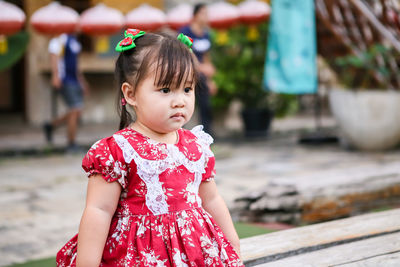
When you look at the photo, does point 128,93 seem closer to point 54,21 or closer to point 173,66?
point 173,66

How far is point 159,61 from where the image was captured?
169 centimetres

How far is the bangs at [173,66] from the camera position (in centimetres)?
168

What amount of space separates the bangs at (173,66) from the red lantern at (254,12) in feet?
18.7

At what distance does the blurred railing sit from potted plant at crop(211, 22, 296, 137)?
1.32 m

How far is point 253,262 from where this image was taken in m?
2.02

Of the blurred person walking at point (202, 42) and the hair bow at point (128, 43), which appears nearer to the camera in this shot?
the hair bow at point (128, 43)

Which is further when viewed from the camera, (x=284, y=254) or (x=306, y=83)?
(x=306, y=83)

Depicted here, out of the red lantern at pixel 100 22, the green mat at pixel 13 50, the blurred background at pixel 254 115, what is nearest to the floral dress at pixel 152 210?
the blurred background at pixel 254 115

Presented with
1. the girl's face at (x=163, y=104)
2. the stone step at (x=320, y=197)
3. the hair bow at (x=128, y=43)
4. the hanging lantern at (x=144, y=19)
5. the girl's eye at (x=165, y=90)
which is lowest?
the stone step at (x=320, y=197)

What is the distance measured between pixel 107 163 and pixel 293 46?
211 inches

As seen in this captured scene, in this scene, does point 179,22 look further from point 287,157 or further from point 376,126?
point 376,126

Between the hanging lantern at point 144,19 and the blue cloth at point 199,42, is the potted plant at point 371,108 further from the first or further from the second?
the hanging lantern at point 144,19

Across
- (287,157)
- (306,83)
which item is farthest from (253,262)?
(306,83)

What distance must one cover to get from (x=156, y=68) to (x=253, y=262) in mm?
800
